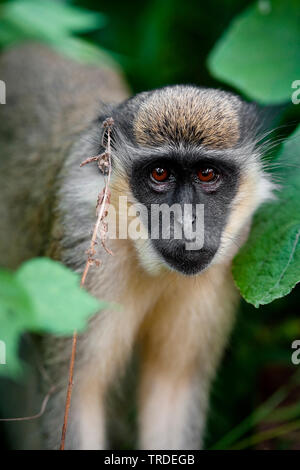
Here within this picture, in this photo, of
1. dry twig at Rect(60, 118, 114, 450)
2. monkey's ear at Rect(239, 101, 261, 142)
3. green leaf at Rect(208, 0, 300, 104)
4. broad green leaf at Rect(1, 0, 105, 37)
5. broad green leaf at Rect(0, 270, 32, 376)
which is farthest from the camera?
green leaf at Rect(208, 0, 300, 104)

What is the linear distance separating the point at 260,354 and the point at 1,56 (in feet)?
11.2

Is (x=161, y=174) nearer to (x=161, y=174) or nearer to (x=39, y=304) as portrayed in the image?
(x=161, y=174)

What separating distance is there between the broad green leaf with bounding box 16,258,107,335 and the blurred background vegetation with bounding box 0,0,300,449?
1.20 m

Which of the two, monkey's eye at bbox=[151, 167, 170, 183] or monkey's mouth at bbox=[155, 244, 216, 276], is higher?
monkey's eye at bbox=[151, 167, 170, 183]

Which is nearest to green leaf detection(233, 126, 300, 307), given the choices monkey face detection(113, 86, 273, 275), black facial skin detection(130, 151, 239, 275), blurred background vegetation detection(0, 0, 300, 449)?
monkey face detection(113, 86, 273, 275)

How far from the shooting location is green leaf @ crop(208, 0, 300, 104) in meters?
3.58

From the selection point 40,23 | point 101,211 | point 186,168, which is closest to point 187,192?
point 186,168

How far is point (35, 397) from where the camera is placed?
181 inches

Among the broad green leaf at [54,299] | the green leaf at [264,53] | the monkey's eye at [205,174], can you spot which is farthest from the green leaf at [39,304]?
the green leaf at [264,53]

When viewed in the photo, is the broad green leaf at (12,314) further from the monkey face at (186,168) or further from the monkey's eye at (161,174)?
the monkey's eye at (161,174)

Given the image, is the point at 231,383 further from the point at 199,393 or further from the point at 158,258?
the point at 158,258

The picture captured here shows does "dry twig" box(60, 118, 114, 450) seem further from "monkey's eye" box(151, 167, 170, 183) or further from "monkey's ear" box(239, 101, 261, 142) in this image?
"monkey's ear" box(239, 101, 261, 142)

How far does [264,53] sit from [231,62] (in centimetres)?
21

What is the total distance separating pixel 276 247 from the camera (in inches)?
122
